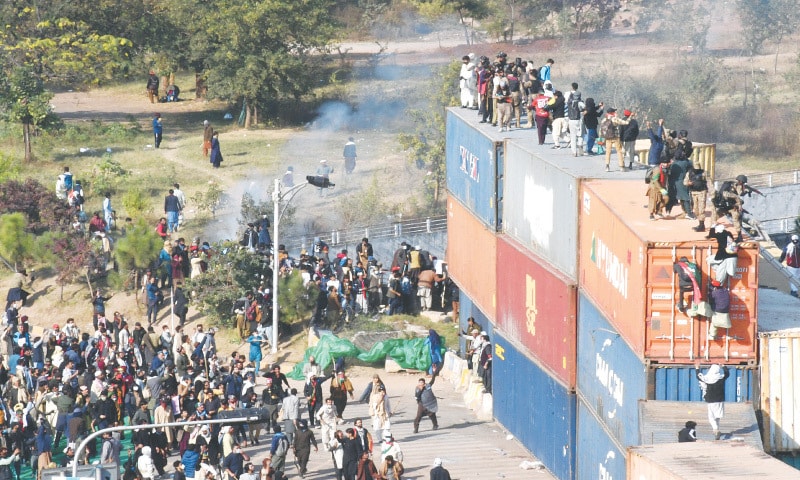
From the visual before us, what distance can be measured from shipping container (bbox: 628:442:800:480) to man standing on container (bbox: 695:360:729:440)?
70cm

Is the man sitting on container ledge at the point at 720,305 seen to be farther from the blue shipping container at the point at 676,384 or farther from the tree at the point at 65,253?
the tree at the point at 65,253

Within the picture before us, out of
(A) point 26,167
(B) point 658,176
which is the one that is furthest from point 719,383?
(A) point 26,167

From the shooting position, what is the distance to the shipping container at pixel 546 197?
27.9 meters

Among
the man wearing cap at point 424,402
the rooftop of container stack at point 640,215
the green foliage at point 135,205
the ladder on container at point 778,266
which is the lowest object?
the man wearing cap at point 424,402

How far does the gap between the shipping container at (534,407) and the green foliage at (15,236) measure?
17.4 meters

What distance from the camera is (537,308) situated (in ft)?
97.3

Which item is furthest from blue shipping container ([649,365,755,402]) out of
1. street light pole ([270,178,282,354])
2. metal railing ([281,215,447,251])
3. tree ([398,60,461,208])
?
tree ([398,60,461,208])

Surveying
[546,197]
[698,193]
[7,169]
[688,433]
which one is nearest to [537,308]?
[546,197]

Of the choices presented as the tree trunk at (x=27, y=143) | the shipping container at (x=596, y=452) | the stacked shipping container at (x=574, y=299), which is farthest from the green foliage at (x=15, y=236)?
the shipping container at (x=596, y=452)

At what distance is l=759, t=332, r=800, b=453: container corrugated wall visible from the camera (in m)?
22.5

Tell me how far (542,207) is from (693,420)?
7929 millimetres

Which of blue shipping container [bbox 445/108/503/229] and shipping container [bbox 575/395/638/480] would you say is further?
blue shipping container [bbox 445/108/503/229]

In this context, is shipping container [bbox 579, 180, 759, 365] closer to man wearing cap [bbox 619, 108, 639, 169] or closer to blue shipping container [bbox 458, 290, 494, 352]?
man wearing cap [bbox 619, 108, 639, 169]

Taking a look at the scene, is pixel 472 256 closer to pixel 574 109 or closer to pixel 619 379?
pixel 574 109
